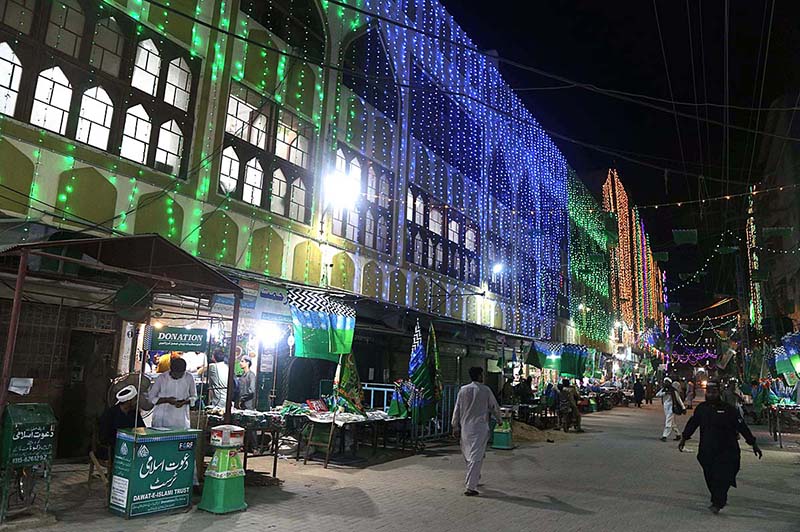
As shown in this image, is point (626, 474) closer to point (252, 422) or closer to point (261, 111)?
point (252, 422)

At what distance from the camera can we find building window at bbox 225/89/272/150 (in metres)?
13.7

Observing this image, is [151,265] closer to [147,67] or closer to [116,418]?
[116,418]

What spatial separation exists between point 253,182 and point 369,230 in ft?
16.7

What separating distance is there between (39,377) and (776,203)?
1887 inches


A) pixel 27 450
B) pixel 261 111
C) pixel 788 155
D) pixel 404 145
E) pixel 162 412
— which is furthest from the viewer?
pixel 788 155

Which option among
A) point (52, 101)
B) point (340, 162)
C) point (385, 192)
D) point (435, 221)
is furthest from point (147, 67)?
point (435, 221)

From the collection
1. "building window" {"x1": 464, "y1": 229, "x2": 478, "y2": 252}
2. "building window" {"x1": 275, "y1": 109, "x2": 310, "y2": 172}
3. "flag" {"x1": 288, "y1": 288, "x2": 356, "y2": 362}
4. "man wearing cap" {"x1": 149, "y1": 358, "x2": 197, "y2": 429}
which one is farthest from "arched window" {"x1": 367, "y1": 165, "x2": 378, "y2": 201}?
"man wearing cap" {"x1": 149, "y1": 358, "x2": 197, "y2": 429}

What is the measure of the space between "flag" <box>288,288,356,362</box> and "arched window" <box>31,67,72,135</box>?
17.0ft

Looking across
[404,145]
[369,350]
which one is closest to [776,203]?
[404,145]

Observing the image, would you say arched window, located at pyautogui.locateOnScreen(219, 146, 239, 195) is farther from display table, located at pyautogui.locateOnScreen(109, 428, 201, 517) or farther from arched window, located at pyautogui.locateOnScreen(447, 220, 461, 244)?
arched window, located at pyautogui.locateOnScreen(447, 220, 461, 244)

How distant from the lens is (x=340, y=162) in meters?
17.0

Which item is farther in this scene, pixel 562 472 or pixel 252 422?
pixel 562 472

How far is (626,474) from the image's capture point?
37.2 feet

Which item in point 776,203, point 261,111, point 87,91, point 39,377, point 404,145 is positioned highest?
point 776,203
